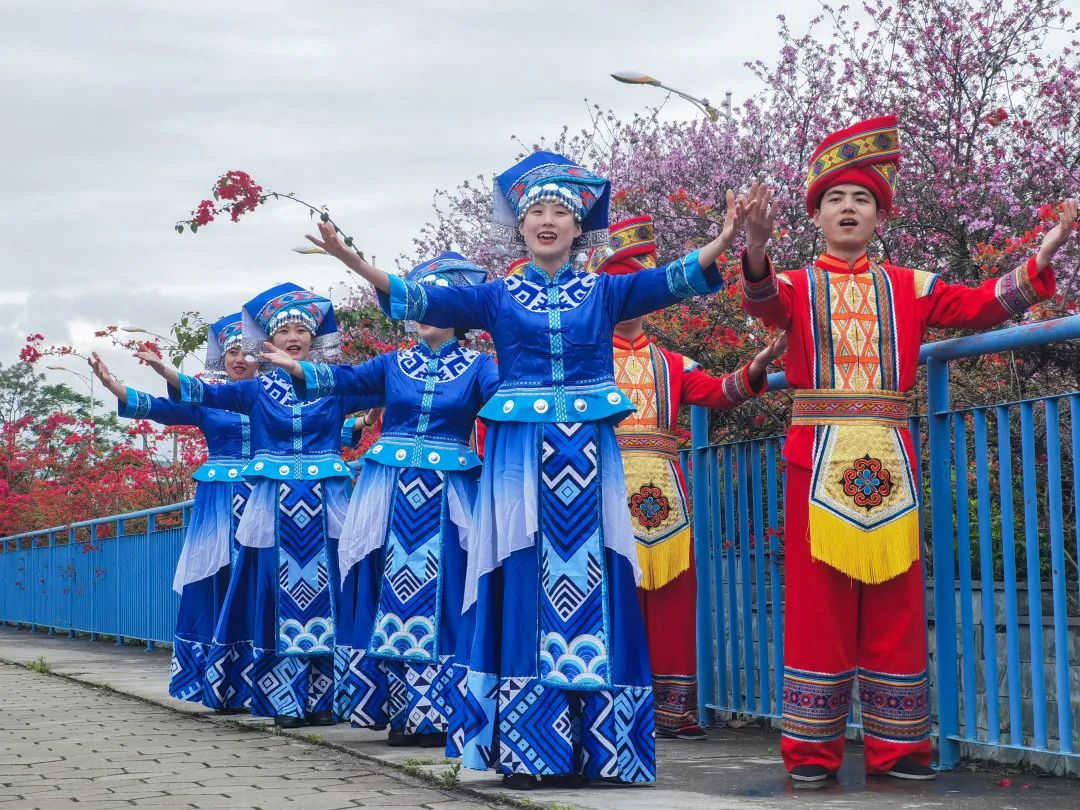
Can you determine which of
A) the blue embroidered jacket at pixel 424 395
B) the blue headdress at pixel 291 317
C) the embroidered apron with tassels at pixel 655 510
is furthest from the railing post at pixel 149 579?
the embroidered apron with tassels at pixel 655 510

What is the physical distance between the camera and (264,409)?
7262 millimetres

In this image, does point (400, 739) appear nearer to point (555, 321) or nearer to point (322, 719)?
point (322, 719)

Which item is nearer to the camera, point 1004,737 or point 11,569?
point 1004,737

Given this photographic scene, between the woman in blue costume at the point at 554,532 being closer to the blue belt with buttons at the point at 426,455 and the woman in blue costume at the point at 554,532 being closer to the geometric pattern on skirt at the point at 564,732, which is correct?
the geometric pattern on skirt at the point at 564,732

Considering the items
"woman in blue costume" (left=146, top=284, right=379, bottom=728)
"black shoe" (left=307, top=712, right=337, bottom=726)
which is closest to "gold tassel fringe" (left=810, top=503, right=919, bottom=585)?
"woman in blue costume" (left=146, top=284, right=379, bottom=728)

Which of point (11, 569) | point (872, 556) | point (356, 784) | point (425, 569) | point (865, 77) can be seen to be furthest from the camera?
point (11, 569)

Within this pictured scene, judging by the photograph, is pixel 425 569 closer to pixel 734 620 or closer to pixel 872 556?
pixel 734 620

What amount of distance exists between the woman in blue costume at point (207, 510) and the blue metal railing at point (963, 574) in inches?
106

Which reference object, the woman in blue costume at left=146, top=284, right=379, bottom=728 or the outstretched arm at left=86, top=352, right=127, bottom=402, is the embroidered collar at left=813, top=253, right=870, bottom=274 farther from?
the outstretched arm at left=86, top=352, right=127, bottom=402

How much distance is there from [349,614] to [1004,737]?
2945mm

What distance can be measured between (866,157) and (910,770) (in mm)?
1979

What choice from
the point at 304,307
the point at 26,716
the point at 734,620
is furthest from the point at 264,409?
the point at 734,620

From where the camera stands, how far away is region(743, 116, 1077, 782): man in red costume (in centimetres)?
465

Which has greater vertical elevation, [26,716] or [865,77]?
[865,77]
